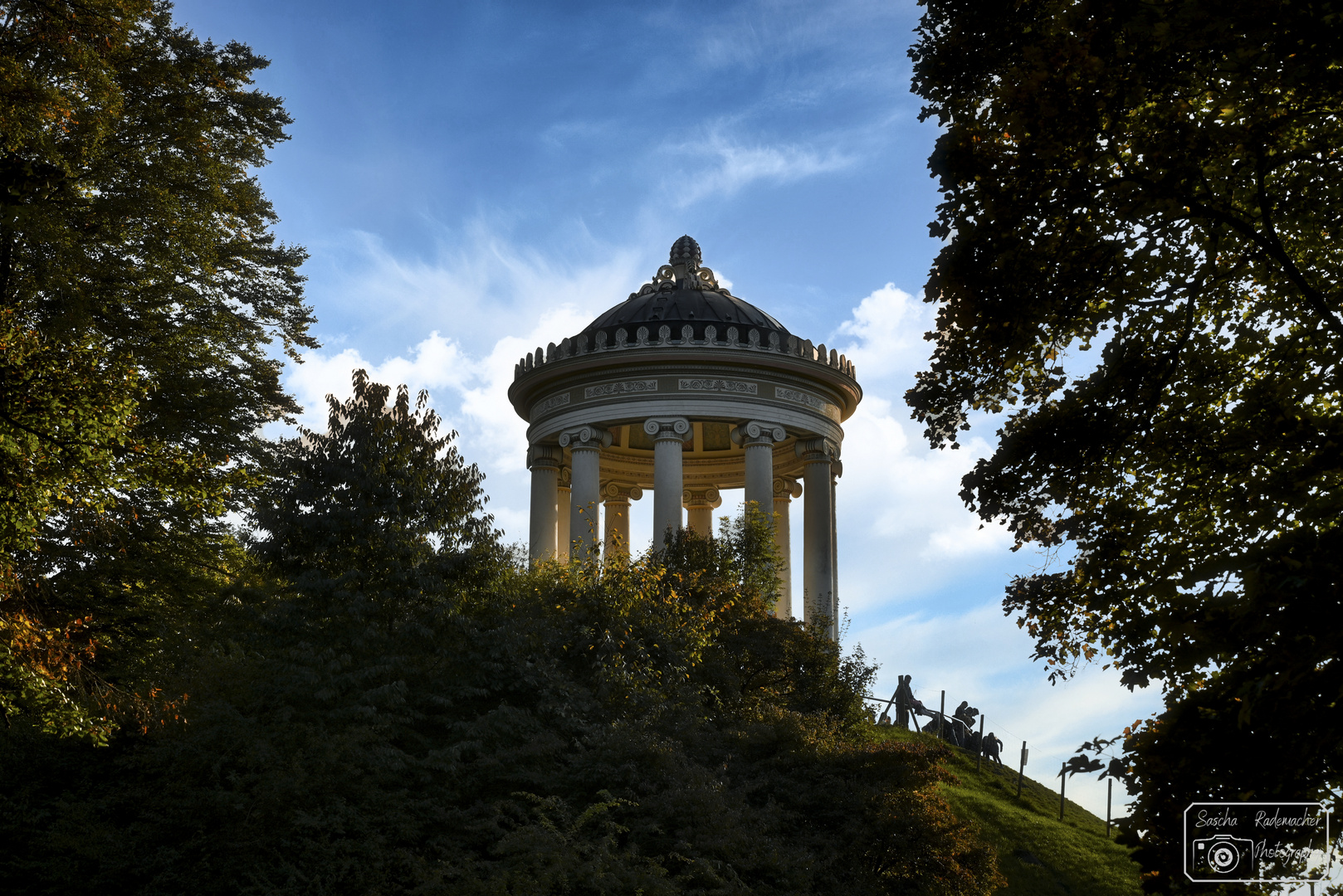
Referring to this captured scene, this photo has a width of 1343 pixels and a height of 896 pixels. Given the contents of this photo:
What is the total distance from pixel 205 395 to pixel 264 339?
4.01 m

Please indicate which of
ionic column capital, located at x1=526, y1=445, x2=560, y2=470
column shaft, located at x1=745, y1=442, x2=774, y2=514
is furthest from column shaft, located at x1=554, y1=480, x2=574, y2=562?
column shaft, located at x1=745, y1=442, x2=774, y2=514

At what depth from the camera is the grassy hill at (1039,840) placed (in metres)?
25.7

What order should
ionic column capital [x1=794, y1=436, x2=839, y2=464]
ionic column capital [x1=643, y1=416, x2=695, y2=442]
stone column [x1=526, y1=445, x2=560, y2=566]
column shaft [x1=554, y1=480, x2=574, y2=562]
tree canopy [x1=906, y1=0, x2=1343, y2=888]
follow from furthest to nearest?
column shaft [x1=554, y1=480, x2=574, y2=562] < stone column [x1=526, y1=445, x2=560, y2=566] < ionic column capital [x1=794, y1=436, x2=839, y2=464] < ionic column capital [x1=643, y1=416, x2=695, y2=442] < tree canopy [x1=906, y1=0, x2=1343, y2=888]

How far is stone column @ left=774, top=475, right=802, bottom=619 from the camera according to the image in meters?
37.9

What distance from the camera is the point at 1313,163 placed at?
38.8ft

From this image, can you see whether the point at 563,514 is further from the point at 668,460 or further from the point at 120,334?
the point at 120,334

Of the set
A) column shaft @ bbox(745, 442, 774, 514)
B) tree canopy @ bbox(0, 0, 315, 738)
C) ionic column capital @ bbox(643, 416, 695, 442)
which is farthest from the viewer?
column shaft @ bbox(745, 442, 774, 514)

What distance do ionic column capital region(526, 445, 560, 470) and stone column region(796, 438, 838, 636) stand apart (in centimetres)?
826

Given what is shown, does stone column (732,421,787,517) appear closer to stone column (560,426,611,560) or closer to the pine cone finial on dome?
stone column (560,426,611,560)

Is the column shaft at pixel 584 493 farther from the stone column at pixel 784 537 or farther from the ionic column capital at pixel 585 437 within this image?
the stone column at pixel 784 537

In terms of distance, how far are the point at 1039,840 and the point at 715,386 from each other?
52.6ft

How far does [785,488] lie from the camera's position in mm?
43812

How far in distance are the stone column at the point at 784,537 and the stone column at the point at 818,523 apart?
68 centimetres

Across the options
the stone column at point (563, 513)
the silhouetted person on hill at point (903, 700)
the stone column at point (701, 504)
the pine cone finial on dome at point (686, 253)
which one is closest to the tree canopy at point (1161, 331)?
the silhouetted person on hill at point (903, 700)
